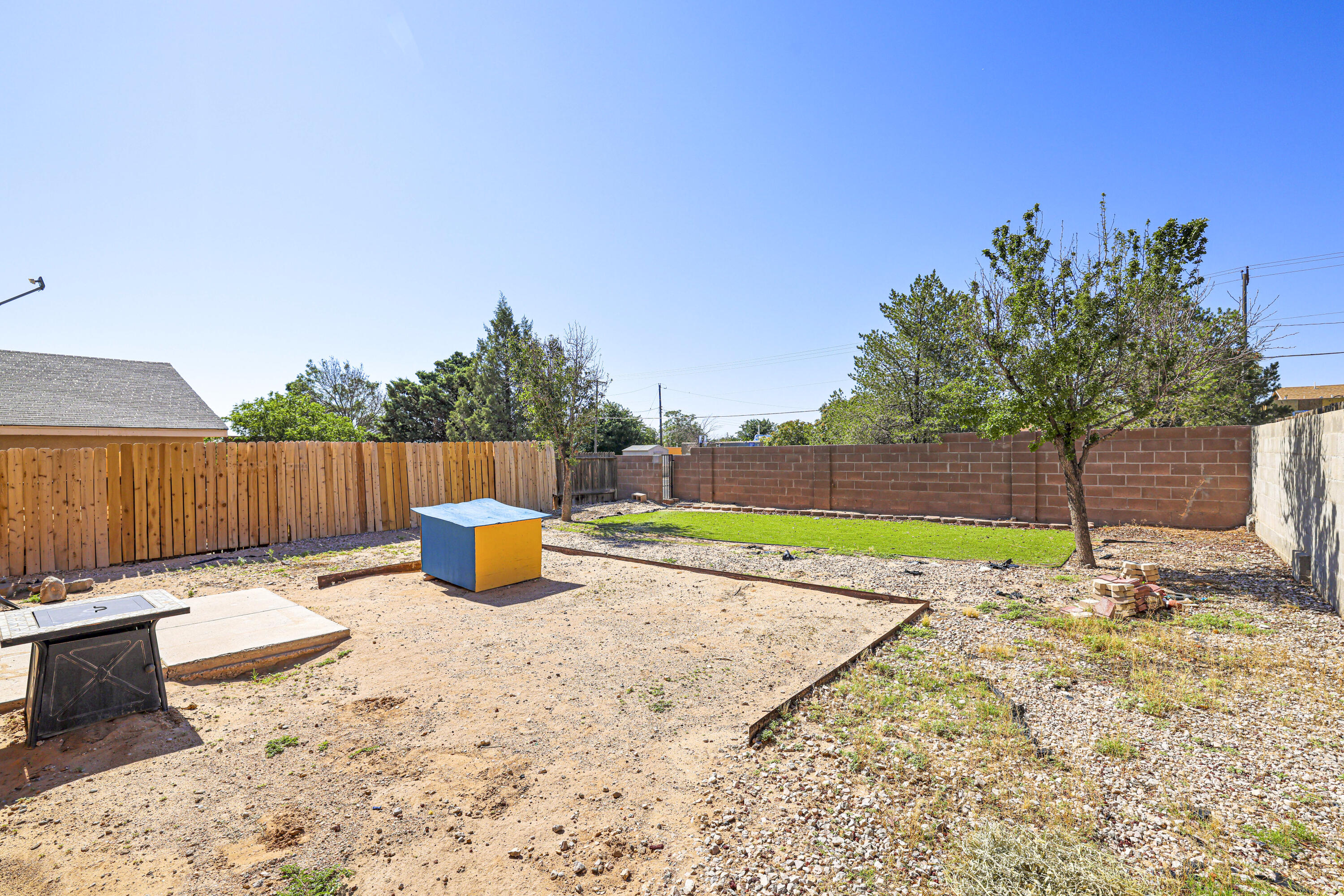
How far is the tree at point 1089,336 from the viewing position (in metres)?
6.67

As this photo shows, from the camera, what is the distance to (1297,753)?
2.93 metres

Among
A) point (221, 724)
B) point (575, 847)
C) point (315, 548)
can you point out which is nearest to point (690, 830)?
point (575, 847)

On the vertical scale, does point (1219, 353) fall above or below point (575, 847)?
above

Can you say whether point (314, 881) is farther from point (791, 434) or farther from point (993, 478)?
point (791, 434)

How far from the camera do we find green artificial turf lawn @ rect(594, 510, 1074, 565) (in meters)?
8.70

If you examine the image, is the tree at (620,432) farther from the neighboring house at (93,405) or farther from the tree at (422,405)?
the neighboring house at (93,405)

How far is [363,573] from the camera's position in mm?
7582

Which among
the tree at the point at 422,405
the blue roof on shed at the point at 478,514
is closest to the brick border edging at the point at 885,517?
the blue roof on shed at the point at 478,514

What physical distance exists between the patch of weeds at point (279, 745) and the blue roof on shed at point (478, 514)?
11.5 feet

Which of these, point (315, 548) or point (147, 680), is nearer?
point (147, 680)

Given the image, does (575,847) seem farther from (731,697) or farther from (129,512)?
(129,512)

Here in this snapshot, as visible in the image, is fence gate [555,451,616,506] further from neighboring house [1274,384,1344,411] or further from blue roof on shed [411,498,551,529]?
neighboring house [1274,384,1344,411]

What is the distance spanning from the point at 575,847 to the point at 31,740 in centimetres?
328

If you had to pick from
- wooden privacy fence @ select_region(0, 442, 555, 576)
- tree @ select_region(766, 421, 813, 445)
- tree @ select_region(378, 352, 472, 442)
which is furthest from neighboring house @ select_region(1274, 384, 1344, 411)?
tree @ select_region(378, 352, 472, 442)
